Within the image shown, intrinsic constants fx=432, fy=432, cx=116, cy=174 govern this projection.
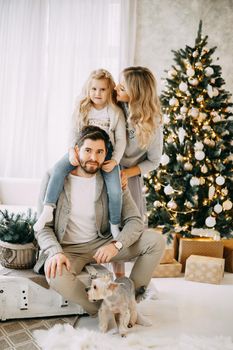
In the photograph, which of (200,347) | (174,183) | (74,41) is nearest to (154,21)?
(74,41)

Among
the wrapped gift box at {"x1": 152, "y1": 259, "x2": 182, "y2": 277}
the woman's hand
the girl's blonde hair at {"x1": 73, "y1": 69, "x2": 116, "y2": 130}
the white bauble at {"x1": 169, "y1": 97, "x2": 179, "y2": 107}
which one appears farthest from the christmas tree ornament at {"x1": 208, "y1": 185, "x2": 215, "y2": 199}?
the woman's hand

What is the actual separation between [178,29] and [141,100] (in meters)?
2.38

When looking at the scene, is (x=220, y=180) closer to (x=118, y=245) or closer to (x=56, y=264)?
(x=118, y=245)

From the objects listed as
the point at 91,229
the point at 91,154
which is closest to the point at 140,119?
the point at 91,154

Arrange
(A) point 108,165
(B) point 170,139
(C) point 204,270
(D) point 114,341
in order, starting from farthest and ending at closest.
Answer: (B) point 170,139 < (C) point 204,270 < (A) point 108,165 < (D) point 114,341

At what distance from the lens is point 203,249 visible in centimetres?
356

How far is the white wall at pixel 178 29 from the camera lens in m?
4.64

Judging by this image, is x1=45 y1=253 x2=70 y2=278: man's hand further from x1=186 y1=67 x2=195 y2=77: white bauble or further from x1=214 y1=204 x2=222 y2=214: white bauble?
x1=186 y1=67 x2=195 y2=77: white bauble

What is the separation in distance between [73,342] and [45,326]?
10.6 inches

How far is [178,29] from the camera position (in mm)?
4680

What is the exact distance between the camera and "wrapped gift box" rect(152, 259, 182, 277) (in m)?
3.35

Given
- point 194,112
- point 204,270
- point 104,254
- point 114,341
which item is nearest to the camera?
point 114,341

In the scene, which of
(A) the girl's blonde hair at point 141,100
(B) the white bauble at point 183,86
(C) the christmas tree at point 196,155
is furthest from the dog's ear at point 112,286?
(B) the white bauble at point 183,86

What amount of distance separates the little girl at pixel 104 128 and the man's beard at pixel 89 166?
0.04 meters
